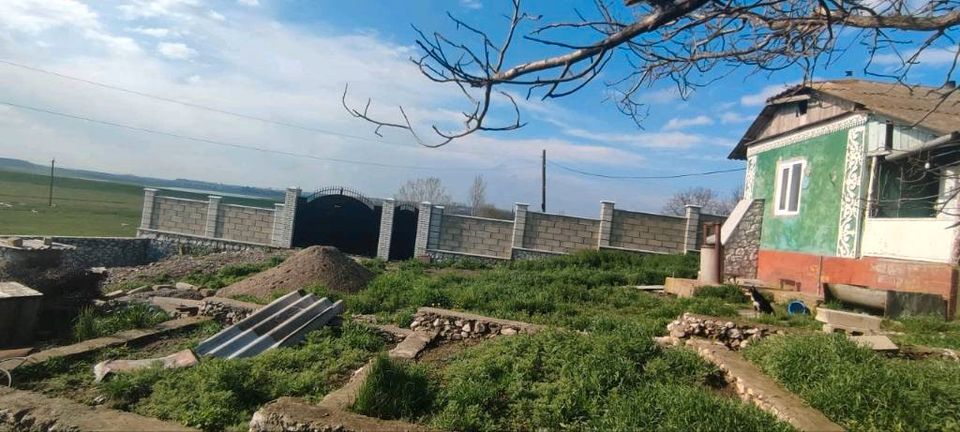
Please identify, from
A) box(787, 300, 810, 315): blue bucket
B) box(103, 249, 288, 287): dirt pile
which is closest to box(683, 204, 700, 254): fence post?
box(787, 300, 810, 315): blue bucket

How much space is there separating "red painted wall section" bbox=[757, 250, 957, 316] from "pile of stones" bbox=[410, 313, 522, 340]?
6.38m

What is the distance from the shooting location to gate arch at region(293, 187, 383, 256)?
1934 centimetres

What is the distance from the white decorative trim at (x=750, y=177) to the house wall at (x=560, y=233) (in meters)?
4.52

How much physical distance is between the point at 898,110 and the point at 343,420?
37.8 ft

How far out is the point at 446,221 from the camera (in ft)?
59.2

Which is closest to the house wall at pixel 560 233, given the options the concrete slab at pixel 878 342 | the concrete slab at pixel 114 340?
the concrete slab at pixel 114 340

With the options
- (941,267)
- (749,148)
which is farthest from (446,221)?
(941,267)

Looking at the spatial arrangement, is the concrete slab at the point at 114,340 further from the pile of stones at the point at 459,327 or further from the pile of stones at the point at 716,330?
the pile of stones at the point at 716,330

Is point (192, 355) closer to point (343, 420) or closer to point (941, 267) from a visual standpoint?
point (343, 420)

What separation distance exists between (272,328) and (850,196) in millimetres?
10511

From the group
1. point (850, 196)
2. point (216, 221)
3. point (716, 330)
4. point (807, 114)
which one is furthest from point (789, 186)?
point (216, 221)

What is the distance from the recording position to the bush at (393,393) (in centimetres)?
361

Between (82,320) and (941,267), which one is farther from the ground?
(941,267)

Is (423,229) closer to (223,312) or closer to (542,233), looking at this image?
(542,233)
